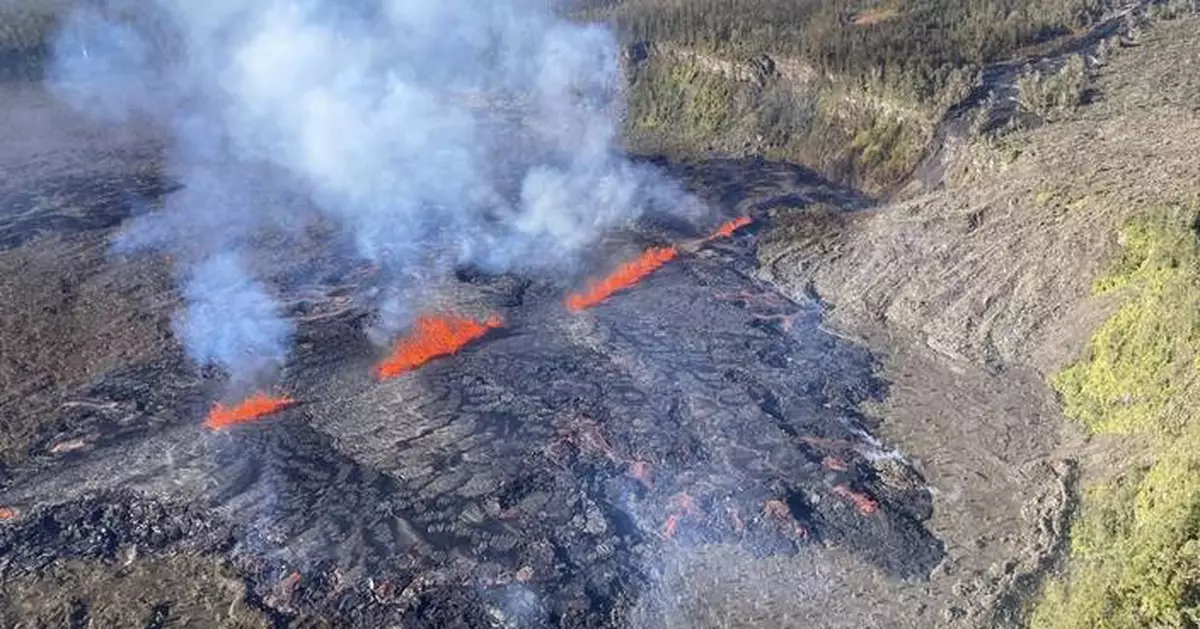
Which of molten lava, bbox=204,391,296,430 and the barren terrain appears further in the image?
molten lava, bbox=204,391,296,430

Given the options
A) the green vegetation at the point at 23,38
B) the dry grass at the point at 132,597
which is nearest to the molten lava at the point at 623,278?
the dry grass at the point at 132,597

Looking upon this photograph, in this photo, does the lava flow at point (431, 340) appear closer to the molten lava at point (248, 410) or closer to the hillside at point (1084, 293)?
the molten lava at point (248, 410)

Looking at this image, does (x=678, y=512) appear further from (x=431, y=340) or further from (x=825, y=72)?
(x=825, y=72)

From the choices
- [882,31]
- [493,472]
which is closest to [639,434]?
[493,472]

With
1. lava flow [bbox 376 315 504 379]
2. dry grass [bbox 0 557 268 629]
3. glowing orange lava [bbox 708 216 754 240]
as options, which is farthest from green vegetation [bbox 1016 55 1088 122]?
dry grass [bbox 0 557 268 629]

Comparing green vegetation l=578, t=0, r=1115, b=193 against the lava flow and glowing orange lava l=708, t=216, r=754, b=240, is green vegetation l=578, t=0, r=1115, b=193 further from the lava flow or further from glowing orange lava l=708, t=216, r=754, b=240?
the lava flow
